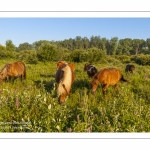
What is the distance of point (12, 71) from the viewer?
33.8 feet

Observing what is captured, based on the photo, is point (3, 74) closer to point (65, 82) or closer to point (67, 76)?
point (67, 76)

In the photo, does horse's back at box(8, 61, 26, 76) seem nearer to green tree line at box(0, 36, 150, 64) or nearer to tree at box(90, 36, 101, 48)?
green tree line at box(0, 36, 150, 64)

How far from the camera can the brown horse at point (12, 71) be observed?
32.4ft

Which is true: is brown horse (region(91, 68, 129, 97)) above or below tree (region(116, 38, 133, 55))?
below

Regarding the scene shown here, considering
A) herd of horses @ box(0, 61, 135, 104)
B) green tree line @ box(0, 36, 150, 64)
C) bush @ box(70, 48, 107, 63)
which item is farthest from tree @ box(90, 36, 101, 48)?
herd of horses @ box(0, 61, 135, 104)

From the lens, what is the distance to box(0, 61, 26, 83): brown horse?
9.88m

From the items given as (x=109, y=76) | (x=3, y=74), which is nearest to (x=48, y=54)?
(x=3, y=74)

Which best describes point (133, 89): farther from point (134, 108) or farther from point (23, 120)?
point (23, 120)

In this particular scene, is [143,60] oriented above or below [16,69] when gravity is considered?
above

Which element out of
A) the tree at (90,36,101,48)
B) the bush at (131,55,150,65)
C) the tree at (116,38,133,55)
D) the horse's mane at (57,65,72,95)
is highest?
the tree at (90,36,101,48)
